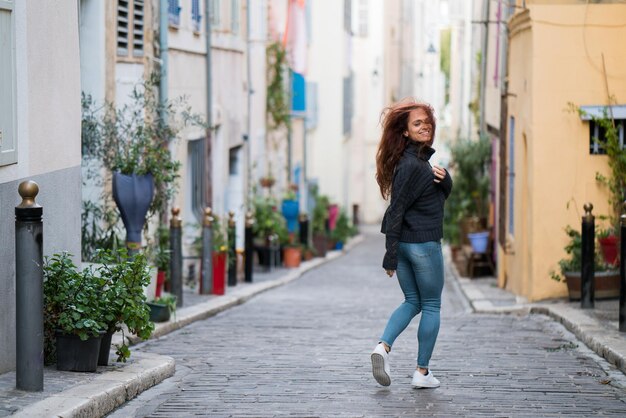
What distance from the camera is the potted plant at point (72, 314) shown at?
7621mm

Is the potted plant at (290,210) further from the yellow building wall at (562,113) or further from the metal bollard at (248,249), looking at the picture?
the yellow building wall at (562,113)

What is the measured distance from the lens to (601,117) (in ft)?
45.0

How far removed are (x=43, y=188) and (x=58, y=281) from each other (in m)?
0.84

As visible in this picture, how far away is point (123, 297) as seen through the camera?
7828 mm

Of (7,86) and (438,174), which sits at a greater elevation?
(7,86)

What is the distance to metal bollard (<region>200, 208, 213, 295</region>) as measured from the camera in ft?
49.9

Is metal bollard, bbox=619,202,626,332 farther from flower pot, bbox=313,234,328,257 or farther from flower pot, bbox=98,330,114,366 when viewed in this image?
flower pot, bbox=313,234,328,257

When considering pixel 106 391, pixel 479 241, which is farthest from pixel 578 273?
pixel 479 241

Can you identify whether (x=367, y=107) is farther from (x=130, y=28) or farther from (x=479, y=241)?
(x=130, y=28)

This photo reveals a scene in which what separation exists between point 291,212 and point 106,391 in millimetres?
19891

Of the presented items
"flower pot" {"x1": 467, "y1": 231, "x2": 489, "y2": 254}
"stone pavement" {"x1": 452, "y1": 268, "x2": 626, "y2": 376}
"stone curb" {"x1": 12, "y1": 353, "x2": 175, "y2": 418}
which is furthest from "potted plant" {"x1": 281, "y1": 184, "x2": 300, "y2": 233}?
"stone curb" {"x1": 12, "y1": 353, "x2": 175, "y2": 418}

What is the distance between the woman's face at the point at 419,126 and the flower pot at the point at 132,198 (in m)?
4.62

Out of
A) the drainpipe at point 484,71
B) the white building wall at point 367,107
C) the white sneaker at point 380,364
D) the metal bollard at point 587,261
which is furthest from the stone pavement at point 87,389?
the white building wall at point 367,107

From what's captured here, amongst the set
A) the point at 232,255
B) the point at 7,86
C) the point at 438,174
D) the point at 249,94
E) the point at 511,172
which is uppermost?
the point at 249,94
